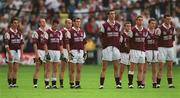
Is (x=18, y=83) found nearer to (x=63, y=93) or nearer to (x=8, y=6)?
(x=63, y=93)

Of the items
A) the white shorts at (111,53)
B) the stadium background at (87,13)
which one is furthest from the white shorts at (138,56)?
the stadium background at (87,13)

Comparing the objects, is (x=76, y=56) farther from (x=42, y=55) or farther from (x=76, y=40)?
(x=42, y=55)

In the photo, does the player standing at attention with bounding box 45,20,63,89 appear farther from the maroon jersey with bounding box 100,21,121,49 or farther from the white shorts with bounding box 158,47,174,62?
the white shorts with bounding box 158,47,174,62

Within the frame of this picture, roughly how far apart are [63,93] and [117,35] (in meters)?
3.30

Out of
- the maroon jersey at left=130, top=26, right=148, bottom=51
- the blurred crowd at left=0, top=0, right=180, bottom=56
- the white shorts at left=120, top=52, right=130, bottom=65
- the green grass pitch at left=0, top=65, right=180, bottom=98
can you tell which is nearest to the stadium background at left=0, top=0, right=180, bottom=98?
Result: the blurred crowd at left=0, top=0, right=180, bottom=56

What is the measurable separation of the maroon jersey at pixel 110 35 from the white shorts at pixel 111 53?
0.13 m

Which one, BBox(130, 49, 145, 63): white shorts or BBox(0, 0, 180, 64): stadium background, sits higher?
BBox(0, 0, 180, 64): stadium background

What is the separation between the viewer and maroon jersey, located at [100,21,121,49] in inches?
973

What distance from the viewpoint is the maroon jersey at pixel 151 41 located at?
2541cm

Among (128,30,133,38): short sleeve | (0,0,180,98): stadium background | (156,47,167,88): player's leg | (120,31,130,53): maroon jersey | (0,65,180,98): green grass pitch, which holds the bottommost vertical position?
(0,65,180,98): green grass pitch

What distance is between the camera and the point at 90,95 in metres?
22.0

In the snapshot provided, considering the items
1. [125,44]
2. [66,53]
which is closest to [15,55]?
[66,53]

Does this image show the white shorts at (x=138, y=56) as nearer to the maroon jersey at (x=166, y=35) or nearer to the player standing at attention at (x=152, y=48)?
the player standing at attention at (x=152, y=48)

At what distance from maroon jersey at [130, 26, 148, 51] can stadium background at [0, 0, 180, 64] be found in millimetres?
13931
